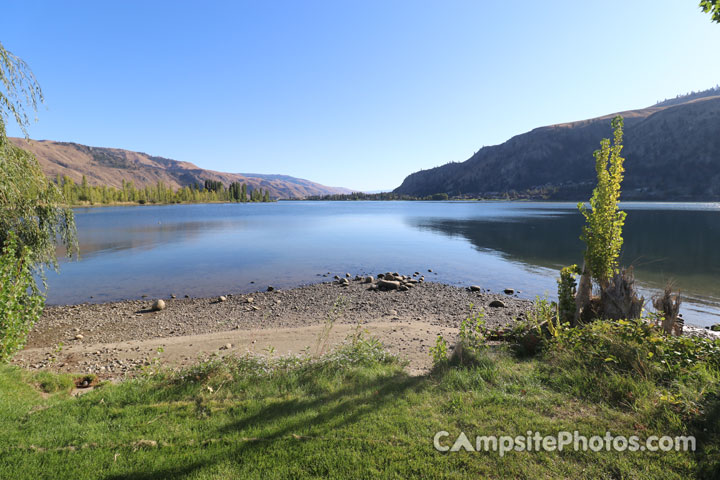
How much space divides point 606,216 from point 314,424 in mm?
11043

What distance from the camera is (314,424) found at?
537 cm

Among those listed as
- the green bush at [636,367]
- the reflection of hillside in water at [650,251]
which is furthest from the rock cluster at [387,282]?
the green bush at [636,367]

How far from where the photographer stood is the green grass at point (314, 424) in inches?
165

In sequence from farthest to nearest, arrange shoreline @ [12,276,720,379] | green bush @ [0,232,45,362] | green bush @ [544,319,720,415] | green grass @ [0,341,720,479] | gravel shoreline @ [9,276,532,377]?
gravel shoreline @ [9,276,532,377], shoreline @ [12,276,720,379], green bush @ [0,232,45,362], green bush @ [544,319,720,415], green grass @ [0,341,720,479]

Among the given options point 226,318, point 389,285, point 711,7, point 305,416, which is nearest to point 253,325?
point 226,318

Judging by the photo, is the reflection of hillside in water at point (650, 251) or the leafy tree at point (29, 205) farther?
the reflection of hillside in water at point (650, 251)

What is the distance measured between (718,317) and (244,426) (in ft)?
82.7

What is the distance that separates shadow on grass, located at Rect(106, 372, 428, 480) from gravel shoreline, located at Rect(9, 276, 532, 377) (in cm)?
318

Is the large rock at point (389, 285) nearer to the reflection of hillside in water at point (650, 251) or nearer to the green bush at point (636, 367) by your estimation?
the reflection of hillside in water at point (650, 251)

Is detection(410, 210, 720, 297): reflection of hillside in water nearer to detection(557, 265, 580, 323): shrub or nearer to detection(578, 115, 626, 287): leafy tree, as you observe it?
detection(578, 115, 626, 287): leafy tree

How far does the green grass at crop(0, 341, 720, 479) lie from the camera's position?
13.8 feet

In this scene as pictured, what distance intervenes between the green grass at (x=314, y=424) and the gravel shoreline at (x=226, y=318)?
317cm

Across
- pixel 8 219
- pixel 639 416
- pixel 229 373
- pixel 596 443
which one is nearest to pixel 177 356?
pixel 229 373

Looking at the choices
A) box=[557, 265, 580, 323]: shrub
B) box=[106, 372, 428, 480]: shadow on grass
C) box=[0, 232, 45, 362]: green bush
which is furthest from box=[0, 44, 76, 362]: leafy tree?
box=[557, 265, 580, 323]: shrub
